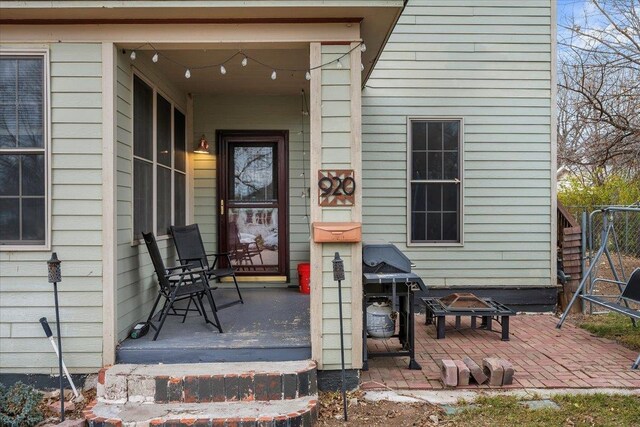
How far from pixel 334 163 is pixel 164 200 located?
2.16m

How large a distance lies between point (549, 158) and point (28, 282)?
5582 millimetres

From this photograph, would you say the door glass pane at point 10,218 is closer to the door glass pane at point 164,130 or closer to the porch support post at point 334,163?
Answer: the door glass pane at point 164,130

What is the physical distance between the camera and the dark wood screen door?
5.49m

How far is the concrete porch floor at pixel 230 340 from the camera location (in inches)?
125

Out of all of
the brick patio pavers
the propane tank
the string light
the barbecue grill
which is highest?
the string light

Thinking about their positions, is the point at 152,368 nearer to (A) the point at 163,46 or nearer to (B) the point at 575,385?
(A) the point at 163,46

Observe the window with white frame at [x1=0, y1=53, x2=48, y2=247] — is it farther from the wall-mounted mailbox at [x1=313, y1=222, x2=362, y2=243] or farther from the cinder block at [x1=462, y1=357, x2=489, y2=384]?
the cinder block at [x1=462, y1=357, x2=489, y2=384]

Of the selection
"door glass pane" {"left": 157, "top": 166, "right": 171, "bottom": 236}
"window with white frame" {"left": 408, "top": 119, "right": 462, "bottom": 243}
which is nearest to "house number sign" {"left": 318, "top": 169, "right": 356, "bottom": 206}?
"door glass pane" {"left": 157, "top": 166, "right": 171, "bottom": 236}

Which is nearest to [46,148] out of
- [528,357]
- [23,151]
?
[23,151]

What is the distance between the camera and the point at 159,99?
435 cm

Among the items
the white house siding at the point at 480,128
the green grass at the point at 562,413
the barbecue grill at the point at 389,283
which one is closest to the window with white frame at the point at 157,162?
the barbecue grill at the point at 389,283

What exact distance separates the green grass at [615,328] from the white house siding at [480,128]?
767 millimetres

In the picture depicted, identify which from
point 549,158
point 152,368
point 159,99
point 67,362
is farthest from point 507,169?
point 67,362

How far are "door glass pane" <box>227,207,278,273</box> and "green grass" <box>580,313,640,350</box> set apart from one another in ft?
12.0
